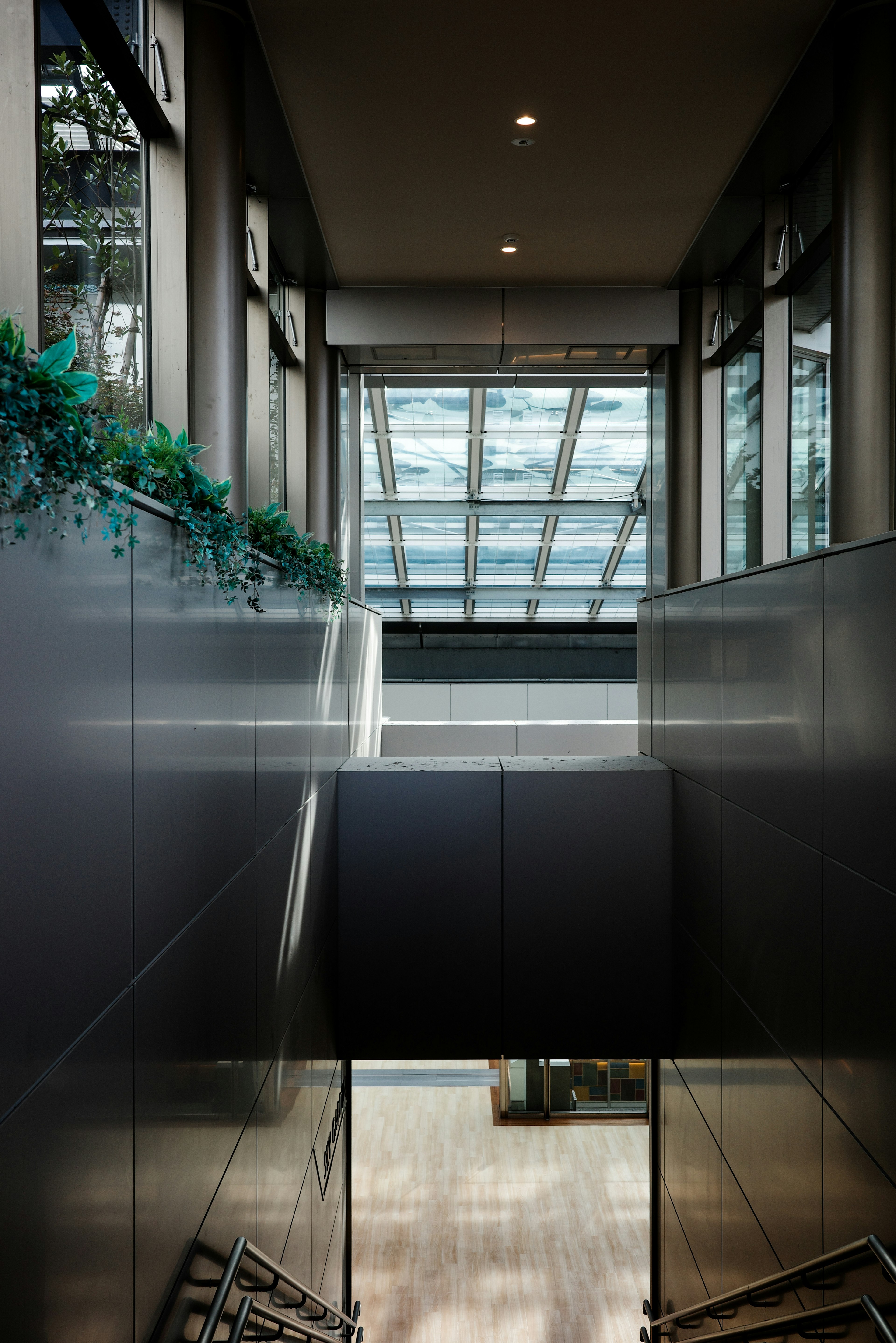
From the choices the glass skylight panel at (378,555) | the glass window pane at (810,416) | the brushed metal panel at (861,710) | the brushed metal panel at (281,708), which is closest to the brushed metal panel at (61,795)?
the brushed metal panel at (281,708)

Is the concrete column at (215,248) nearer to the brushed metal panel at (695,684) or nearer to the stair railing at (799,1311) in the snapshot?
the brushed metal panel at (695,684)

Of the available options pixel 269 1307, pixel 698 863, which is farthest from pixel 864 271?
pixel 269 1307

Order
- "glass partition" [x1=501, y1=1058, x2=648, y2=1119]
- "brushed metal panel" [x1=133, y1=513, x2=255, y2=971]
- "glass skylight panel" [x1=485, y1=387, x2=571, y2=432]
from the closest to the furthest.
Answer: "brushed metal panel" [x1=133, y1=513, x2=255, y2=971]
"glass skylight panel" [x1=485, y1=387, x2=571, y2=432]
"glass partition" [x1=501, y1=1058, x2=648, y2=1119]

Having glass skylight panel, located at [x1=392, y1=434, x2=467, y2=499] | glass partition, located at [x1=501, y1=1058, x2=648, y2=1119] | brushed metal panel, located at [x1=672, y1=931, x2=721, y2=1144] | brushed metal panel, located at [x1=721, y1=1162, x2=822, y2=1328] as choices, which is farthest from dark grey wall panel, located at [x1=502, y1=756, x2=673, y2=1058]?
glass partition, located at [x1=501, y1=1058, x2=648, y2=1119]

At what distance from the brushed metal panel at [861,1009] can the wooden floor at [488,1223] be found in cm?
674

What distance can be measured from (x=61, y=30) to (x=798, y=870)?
4.37m

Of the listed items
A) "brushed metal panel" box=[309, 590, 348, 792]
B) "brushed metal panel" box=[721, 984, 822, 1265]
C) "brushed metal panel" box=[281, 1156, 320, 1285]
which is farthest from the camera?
"brushed metal panel" box=[309, 590, 348, 792]

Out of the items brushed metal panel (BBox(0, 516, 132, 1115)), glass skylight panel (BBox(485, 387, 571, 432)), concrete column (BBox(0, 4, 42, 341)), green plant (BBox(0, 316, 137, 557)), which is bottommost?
brushed metal panel (BBox(0, 516, 132, 1115))

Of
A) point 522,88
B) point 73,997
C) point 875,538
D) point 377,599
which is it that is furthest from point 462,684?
point 73,997

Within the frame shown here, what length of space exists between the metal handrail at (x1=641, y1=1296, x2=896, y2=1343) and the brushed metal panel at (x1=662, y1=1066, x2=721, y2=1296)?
0.69m

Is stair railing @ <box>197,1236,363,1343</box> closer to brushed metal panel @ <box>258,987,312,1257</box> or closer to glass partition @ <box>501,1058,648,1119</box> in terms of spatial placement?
brushed metal panel @ <box>258,987,312,1257</box>

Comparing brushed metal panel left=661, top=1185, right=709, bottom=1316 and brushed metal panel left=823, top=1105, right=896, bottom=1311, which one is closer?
brushed metal panel left=823, top=1105, right=896, bottom=1311

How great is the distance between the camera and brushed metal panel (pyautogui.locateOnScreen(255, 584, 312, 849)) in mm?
4141

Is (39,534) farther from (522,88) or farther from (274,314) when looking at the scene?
(274,314)
